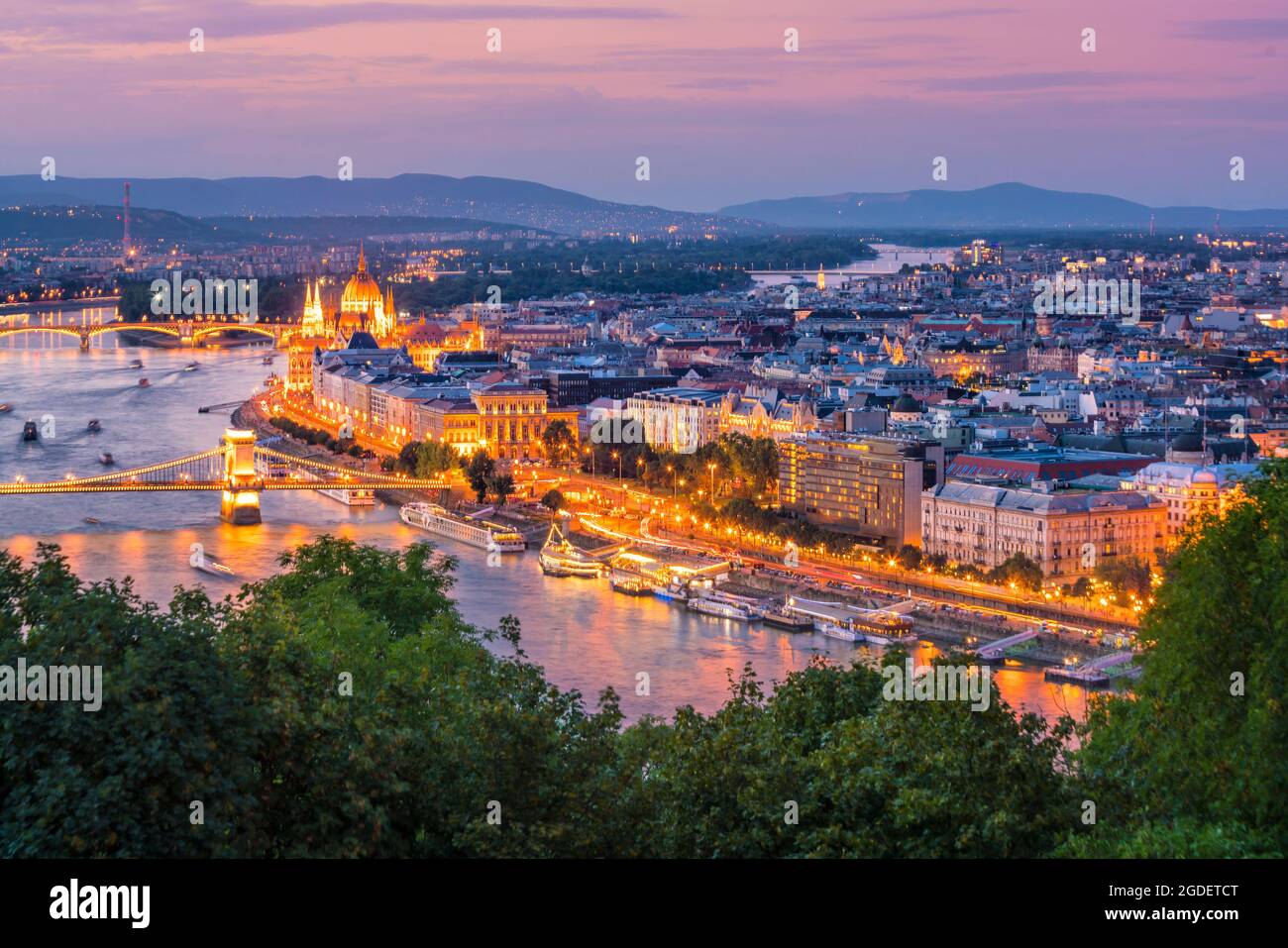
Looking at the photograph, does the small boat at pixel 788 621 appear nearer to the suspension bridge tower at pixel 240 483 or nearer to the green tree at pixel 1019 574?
the green tree at pixel 1019 574

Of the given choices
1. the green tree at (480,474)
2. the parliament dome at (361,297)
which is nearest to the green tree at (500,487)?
the green tree at (480,474)

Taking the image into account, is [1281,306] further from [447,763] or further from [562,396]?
[447,763]

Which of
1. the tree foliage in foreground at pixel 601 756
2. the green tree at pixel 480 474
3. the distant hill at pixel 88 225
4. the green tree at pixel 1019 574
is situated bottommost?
the green tree at pixel 1019 574

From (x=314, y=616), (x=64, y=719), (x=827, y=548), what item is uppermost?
(x=64, y=719)

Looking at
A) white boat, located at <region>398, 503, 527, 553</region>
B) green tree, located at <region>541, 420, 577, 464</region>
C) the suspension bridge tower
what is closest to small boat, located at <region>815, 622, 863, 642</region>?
white boat, located at <region>398, 503, 527, 553</region>

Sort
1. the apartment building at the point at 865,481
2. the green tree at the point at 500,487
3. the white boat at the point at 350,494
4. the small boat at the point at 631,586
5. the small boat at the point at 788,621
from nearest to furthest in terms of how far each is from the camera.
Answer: the small boat at the point at 788,621, the small boat at the point at 631,586, the apartment building at the point at 865,481, the white boat at the point at 350,494, the green tree at the point at 500,487
